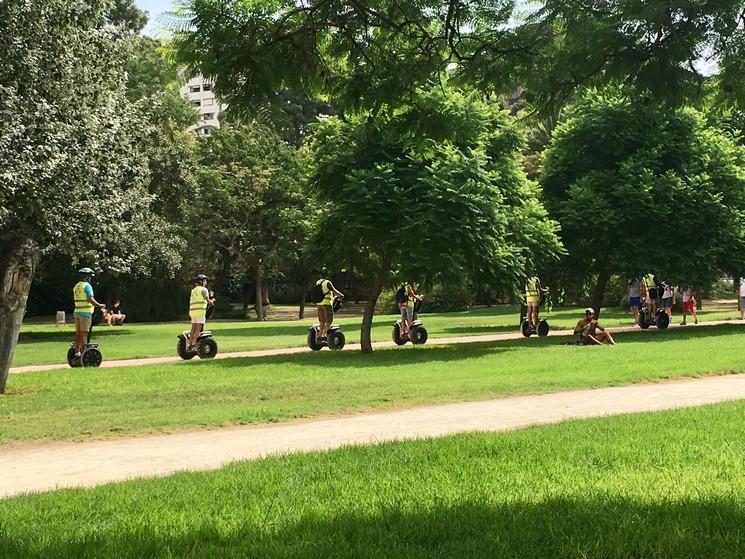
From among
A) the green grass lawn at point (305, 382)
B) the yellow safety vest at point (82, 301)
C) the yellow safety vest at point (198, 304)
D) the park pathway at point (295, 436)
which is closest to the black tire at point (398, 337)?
the green grass lawn at point (305, 382)

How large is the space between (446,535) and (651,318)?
24894 millimetres

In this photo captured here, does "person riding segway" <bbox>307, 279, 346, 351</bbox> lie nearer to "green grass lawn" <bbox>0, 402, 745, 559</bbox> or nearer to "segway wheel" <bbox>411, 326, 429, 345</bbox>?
"segway wheel" <bbox>411, 326, 429, 345</bbox>

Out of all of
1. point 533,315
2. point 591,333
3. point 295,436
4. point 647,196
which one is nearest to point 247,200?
point 533,315

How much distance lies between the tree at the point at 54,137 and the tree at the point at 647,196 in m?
13.4

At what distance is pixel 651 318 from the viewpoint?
2786 centimetres

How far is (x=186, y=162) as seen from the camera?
123ft

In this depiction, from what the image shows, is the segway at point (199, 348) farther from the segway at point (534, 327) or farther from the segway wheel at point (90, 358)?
the segway at point (534, 327)

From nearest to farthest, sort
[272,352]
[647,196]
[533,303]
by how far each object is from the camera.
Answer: [272,352]
[647,196]
[533,303]

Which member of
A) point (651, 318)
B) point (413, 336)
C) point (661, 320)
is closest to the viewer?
point (413, 336)

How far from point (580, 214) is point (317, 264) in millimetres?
9122

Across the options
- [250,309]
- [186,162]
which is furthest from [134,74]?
[250,309]

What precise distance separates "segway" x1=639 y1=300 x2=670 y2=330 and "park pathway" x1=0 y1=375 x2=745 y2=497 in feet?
52.4

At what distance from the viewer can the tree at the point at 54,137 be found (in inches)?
549

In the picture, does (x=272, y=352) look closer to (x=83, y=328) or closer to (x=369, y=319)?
(x=369, y=319)
